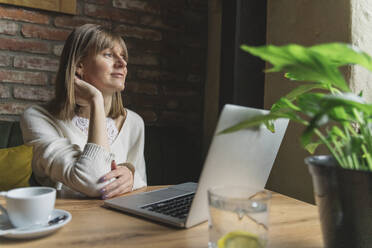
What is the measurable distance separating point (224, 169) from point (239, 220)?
0.11 metres

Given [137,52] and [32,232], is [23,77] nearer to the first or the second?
A: [137,52]

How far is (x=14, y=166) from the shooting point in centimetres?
129

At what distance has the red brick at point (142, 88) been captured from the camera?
2.06 metres

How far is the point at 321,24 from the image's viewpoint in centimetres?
132

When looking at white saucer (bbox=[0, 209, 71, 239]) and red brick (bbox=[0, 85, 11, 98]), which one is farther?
red brick (bbox=[0, 85, 11, 98])

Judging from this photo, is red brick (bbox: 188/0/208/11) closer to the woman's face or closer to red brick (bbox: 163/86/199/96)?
red brick (bbox: 163/86/199/96)

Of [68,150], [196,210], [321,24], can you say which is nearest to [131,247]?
[196,210]

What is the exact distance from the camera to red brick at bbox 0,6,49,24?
5.77 ft

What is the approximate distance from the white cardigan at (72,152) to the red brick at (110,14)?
773 millimetres

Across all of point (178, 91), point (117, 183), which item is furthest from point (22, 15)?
point (117, 183)

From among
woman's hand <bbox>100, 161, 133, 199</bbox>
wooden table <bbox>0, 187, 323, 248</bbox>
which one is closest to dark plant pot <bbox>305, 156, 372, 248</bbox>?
wooden table <bbox>0, 187, 323, 248</bbox>

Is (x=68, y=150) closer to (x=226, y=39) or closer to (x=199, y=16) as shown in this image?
(x=226, y=39)

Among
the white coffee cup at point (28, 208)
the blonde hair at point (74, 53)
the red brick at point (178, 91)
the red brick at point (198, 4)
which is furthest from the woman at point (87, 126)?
the red brick at point (198, 4)

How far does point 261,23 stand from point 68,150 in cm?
109
